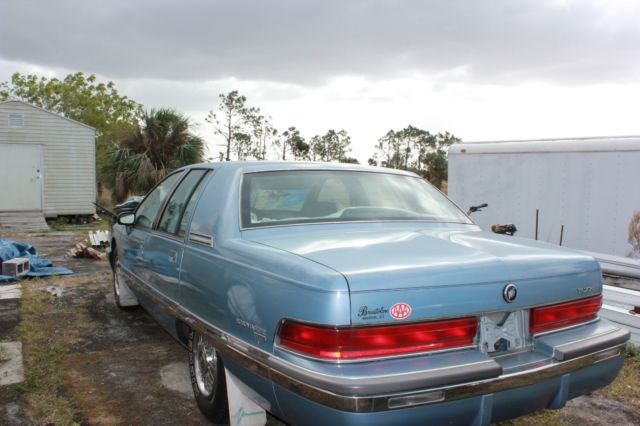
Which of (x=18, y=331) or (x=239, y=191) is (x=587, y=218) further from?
(x=18, y=331)

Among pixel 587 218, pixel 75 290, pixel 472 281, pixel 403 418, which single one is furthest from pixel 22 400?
pixel 587 218

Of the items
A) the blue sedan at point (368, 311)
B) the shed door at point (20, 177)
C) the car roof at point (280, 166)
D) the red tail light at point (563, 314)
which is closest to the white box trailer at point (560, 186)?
the car roof at point (280, 166)

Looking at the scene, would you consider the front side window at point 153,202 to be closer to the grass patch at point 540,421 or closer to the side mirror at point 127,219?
the side mirror at point 127,219

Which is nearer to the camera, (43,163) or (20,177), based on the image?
(20,177)

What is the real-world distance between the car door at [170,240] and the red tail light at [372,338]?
1423 mm

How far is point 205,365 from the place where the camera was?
3232 millimetres

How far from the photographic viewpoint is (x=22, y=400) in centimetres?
348

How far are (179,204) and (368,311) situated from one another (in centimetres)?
216

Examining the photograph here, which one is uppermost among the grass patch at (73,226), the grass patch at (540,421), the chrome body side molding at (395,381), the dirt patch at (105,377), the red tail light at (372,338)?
the red tail light at (372,338)

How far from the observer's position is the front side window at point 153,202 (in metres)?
4.32

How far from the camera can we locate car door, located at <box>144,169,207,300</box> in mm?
3461

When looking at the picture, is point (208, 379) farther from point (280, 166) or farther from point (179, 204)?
point (280, 166)

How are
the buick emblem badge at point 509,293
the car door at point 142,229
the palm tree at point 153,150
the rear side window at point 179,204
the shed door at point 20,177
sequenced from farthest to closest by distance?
the palm tree at point 153,150 → the shed door at point 20,177 → the car door at point 142,229 → the rear side window at point 179,204 → the buick emblem badge at point 509,293

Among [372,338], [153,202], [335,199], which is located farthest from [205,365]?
[153,202]
